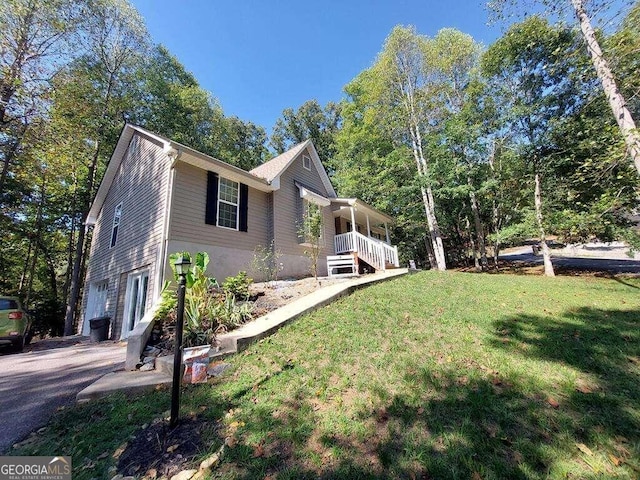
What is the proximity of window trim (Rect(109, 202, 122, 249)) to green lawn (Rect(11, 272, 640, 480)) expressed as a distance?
31.3ft

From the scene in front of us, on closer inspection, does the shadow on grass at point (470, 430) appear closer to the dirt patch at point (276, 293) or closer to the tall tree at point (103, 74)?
the dirt patch at point (276, 293)

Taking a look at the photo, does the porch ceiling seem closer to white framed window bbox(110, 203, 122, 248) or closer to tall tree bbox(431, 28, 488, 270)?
tall tree bbox(431, 28, 488, 270)

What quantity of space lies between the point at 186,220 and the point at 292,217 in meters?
4.48

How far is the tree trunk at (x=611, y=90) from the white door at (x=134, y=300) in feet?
40.0

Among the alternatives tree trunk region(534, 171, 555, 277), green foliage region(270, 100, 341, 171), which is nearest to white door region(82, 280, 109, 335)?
tree trunk region(534, 171, 555, 277)

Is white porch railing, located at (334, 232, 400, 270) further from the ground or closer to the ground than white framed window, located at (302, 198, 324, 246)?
closer to the ground

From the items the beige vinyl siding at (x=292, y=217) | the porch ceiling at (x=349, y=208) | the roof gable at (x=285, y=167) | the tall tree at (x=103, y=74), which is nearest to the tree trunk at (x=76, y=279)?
the tall tree at (x=103, y=74)

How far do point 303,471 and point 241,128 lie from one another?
88.7 feet

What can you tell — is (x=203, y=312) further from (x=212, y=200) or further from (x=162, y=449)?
(x=212, y=200)

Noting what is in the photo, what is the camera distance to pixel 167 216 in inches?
313

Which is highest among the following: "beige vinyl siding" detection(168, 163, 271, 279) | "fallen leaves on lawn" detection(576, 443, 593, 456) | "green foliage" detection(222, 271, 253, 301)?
"beige vinyl siding" detection(168, 163, 271, 279)

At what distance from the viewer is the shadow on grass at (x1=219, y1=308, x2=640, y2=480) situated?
2115mm

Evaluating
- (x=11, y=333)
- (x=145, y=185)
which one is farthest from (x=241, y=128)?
(x=11, y=333)

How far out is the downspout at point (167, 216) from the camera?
24.8 feet
